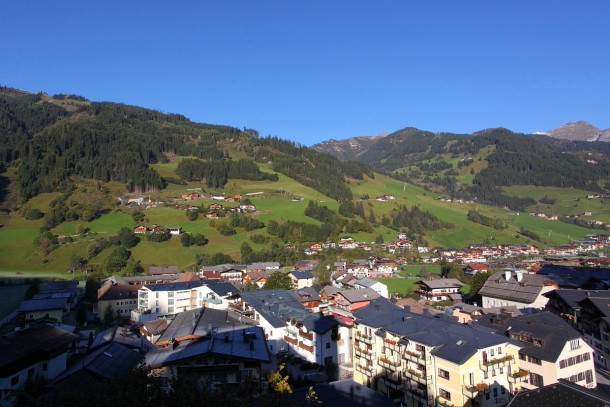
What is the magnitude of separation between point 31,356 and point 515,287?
158 feet

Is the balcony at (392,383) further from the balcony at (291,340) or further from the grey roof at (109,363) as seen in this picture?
the grey roof at (109,363)

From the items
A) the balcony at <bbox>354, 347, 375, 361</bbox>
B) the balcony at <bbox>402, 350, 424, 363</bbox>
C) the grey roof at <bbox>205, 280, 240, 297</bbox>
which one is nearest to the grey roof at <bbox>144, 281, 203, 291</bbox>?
the grey roof at <bbox>205, 280, 240, 297</bbox>

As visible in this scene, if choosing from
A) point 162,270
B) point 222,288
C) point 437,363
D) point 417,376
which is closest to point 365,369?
point 417,376

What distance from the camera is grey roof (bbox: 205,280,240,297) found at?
161 feet

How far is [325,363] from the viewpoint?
31.6 meters

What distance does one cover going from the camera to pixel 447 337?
2416 cm

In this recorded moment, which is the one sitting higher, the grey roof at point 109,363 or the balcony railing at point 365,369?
the grey roof at point 109,363

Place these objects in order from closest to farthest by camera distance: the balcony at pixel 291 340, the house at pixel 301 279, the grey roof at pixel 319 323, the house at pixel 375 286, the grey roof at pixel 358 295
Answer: the grey roof at pixel 319 323
the balcony at pixel 291 340
the grey roof at pixel 358 295
the house at pixel 375 286
the house at pixel 301 279

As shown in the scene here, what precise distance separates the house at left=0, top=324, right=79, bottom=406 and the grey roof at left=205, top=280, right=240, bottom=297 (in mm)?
24121

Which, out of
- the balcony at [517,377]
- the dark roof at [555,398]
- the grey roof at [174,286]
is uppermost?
the dark roof at [555,398]

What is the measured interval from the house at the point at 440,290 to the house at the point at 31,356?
4969cm

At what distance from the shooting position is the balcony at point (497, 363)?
2267 cm

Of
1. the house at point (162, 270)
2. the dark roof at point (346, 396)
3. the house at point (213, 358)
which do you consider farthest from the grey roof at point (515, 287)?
the house at point (162, 270)

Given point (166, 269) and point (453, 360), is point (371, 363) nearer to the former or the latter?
point (453, 360)
